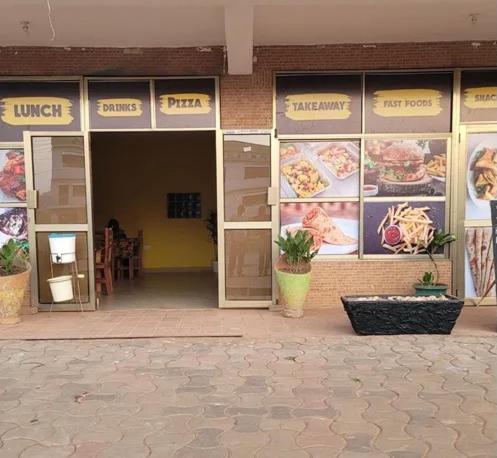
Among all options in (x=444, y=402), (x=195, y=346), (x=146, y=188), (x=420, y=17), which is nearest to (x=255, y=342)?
(x=195, y=346)

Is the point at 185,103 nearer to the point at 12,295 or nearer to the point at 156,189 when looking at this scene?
the point at 12,295

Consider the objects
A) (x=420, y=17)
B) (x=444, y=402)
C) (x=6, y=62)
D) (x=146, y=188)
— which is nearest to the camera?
(x=444, y=402)

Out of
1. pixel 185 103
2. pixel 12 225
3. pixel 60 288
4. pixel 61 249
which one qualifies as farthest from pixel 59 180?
pixel 185 103

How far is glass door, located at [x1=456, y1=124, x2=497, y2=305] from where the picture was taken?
7055mm

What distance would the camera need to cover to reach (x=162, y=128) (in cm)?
700

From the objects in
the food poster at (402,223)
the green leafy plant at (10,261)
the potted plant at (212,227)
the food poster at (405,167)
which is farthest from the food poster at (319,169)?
the potted plant at (212,227)

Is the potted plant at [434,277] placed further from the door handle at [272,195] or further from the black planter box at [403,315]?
the door handle at [272,195]

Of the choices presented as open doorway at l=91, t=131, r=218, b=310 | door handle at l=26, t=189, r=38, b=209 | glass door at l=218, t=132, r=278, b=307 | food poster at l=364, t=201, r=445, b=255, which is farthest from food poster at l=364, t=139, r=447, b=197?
door handle at l=26, t=189, r=38, b=209

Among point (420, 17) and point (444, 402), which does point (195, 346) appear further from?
point (420, 17)

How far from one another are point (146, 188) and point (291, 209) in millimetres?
4961

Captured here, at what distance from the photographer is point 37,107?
696 centimetres

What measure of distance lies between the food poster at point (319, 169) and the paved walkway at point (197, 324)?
5.62ft

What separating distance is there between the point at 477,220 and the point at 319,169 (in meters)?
2.40

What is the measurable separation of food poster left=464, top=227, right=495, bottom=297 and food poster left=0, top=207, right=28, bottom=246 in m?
6.39
